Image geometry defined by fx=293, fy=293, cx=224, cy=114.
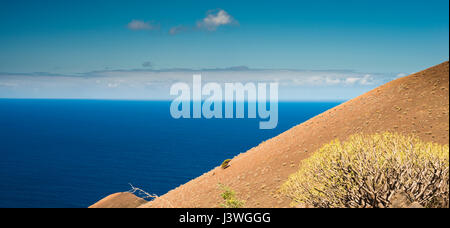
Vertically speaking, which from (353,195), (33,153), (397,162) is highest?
(33,153)

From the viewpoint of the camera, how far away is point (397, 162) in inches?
601

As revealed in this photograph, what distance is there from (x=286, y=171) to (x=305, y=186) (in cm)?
1726

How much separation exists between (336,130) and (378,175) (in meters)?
24.8

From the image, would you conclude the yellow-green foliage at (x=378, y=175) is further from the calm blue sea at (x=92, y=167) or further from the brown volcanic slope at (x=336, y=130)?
the calm blue sea at (x=92, y=167)

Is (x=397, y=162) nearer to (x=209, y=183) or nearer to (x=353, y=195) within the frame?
(x=353, y=195)

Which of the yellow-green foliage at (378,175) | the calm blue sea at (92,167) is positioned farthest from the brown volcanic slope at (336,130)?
the calm blue sea at (92,167)

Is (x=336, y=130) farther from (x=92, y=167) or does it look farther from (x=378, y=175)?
(x=92, y=167)

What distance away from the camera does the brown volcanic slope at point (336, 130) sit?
3241cm

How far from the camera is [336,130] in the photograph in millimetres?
39062

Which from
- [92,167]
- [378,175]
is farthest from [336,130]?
[92,167]

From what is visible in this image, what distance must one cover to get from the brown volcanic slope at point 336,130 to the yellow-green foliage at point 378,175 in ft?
40.2

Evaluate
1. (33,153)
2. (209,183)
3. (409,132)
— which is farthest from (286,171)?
(33,153)

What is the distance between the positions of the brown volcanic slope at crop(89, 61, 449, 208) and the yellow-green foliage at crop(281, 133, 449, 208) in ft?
40.2
